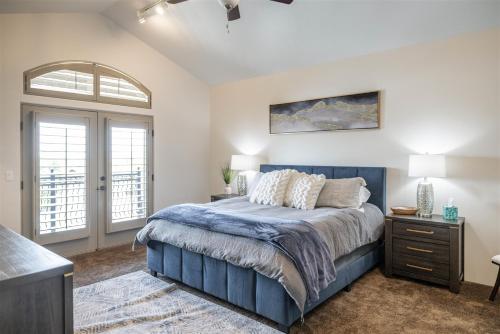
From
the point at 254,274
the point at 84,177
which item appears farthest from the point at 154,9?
the point at 254,274

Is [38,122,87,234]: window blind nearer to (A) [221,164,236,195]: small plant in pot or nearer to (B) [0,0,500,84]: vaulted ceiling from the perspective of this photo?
(B) [0,0,500,84]: vaulted ceiling

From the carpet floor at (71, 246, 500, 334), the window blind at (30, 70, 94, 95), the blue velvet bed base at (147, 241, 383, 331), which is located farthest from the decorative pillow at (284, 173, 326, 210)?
the window blind at (30, 70, 94, 95)

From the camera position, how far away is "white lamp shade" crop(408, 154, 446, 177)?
3.39m

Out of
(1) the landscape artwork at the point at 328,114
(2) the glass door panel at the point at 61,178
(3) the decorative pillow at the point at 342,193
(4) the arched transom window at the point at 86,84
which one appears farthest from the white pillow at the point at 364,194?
(2) the glass door panel at the point at 61,178

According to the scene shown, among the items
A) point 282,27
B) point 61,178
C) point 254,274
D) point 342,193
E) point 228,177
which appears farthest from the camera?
point 228,177

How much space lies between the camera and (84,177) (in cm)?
446

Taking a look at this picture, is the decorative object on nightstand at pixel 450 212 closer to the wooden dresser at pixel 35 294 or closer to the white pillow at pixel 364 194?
the white pillow at pixel 364 194

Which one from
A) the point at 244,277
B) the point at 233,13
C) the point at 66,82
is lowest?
the point at 244,277

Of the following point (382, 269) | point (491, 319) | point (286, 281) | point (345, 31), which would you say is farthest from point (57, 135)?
point (491, 319)

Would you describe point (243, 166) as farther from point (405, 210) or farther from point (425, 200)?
point (425, 200)

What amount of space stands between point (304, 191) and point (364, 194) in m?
0.77

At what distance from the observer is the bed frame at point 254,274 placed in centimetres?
250

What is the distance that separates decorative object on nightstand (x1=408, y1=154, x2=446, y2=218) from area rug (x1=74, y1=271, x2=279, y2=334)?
216 cm

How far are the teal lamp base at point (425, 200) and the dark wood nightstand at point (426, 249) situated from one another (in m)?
0.10
